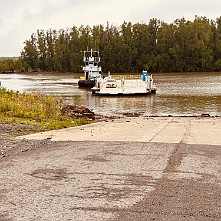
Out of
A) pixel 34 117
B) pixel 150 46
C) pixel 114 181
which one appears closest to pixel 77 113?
pixel 34 117

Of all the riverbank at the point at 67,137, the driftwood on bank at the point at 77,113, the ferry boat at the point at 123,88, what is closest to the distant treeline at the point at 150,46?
the ferry boat at the point at 123,88

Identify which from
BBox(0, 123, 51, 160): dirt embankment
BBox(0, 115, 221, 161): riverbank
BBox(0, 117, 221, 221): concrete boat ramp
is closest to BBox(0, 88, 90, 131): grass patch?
BBox(0, 123, 51, 160): dirt embankment

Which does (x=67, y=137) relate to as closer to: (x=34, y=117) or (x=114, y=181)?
(x=114, y=181)

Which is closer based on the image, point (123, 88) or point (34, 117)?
point (34, 117)

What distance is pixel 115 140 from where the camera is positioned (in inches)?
463

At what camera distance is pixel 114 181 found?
7.39 m

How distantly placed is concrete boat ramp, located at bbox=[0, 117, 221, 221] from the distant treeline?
355 ft

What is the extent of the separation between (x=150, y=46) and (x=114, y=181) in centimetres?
12016

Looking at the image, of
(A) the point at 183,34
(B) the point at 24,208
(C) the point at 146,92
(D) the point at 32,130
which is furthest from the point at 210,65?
(B) the point at 24,208

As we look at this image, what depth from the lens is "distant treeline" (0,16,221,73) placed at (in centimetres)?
11744

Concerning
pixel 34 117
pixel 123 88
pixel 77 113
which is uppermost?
pixel 34 117

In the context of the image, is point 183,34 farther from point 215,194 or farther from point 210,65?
point 215,194

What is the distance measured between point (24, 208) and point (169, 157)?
13.1 feet

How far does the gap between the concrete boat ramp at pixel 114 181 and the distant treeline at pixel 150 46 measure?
355ft
